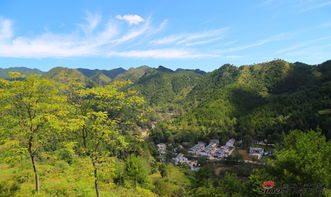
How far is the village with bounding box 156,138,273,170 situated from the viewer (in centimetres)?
8044

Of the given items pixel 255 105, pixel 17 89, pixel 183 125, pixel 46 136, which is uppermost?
pixel 17 89

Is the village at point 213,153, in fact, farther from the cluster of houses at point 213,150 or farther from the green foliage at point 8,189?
the green foliage at point 8,189

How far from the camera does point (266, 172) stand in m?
14.9

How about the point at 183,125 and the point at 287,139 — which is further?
the point at 183,125

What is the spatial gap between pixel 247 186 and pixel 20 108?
60.6 feet

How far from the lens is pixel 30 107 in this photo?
458 inches

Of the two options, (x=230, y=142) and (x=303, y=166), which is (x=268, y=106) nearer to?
(x=230, y=142)

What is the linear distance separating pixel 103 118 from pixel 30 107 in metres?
5.63

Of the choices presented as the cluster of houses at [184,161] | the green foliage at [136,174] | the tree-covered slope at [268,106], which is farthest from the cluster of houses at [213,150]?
the green foliage at [136,174]

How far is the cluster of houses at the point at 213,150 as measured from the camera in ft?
290

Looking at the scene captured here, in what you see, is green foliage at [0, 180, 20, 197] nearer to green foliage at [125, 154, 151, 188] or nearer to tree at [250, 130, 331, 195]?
tree at [250, 130, 331, 195]

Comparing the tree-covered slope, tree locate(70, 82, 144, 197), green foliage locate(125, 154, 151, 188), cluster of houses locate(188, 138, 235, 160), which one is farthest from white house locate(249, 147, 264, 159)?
tree locate(70, 82, 144, 197)

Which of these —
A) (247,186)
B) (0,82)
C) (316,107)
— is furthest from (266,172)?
(316,107)

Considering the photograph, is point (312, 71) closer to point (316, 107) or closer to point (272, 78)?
point (272, 78)
